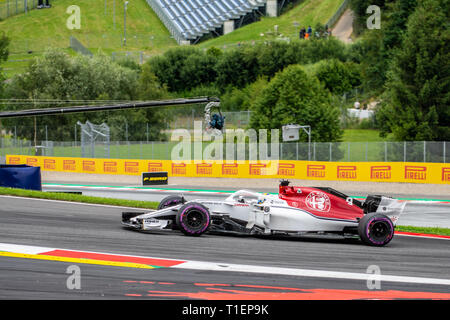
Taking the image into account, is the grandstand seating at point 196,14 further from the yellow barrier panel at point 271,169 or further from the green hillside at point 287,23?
the yellow barrier panel at point 271,169

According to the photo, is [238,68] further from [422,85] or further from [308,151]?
[308,151]

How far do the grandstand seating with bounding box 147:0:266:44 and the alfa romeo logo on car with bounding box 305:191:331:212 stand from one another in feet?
350

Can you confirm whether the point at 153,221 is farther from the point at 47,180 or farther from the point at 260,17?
the point at 260,17

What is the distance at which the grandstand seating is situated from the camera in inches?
4828

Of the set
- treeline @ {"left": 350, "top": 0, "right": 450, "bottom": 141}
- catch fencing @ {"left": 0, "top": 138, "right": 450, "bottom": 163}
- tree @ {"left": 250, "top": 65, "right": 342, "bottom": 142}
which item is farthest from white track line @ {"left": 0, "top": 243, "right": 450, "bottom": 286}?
tree @ {"left": 250, "top": 65, "right": 342, "bottom": 142}

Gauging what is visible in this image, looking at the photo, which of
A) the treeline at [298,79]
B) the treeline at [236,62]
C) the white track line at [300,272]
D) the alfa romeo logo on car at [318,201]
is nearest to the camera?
the white track line at [300,272]

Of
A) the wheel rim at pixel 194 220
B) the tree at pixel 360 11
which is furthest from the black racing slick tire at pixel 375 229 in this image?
the tree at pixel 360 11

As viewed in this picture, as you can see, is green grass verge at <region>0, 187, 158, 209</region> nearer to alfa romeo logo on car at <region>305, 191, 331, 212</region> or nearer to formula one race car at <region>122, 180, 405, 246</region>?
formula one race car at <region>122, 180, 405, 246</region>

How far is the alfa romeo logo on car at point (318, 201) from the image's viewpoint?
1537 centimetres

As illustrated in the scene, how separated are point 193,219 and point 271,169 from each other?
23732mm

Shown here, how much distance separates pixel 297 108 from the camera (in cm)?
4953

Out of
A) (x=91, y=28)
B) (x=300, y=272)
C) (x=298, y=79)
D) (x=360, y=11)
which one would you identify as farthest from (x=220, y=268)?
(x=91, y=28)

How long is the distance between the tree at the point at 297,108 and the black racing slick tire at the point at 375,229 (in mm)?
32148
